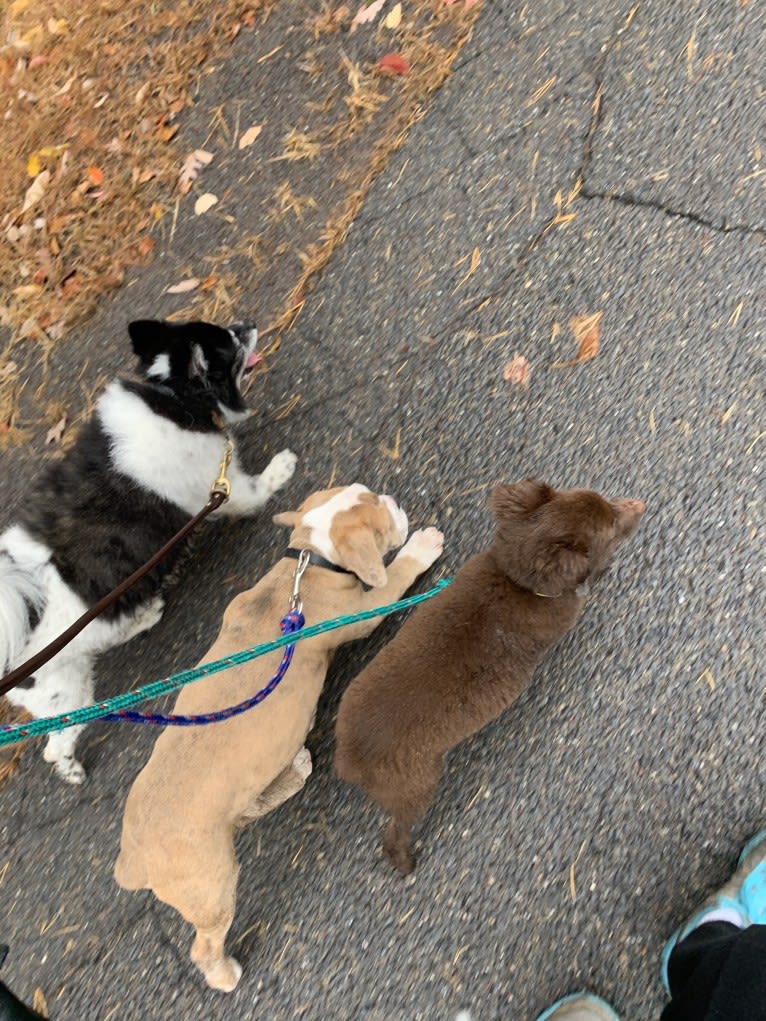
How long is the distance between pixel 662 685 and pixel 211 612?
206cm

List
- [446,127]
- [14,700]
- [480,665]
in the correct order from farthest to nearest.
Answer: [446,127], [14,700], [480,665]

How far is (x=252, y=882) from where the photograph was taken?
9.16ft

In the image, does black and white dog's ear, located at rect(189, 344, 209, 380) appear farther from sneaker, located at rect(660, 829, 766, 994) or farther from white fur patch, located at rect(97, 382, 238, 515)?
sneaker, located at rect(660, 829, 766, 994)

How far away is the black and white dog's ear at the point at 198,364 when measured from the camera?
3076 millimetres

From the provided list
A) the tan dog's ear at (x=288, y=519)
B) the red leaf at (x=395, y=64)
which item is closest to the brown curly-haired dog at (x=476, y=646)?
the tan dog's ear at (x=288, y=519)

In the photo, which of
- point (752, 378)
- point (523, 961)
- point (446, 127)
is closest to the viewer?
point (523, 961)

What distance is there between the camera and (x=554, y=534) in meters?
2.21

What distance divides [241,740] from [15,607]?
1.09m

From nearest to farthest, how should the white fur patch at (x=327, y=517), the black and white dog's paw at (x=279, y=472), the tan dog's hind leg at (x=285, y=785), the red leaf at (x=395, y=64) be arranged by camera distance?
1. the white fur patch at (x=327, y=517)
2. the tan dog's hind leg at (x=285, y=785)
3. the black and white dog's paw at (x=279, y=472)
4. the red leaf at (x=395, y=64)

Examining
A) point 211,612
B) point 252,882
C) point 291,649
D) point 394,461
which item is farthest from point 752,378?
point 252,882

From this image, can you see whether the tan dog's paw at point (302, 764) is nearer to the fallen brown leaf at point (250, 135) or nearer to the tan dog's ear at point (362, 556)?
the tan dog's ear at point (362, 556)

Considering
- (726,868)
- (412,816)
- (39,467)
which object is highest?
(39,467)

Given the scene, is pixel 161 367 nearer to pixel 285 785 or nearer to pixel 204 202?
pixel 204 202

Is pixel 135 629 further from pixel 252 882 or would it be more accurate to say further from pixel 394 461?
pixel 394 461
